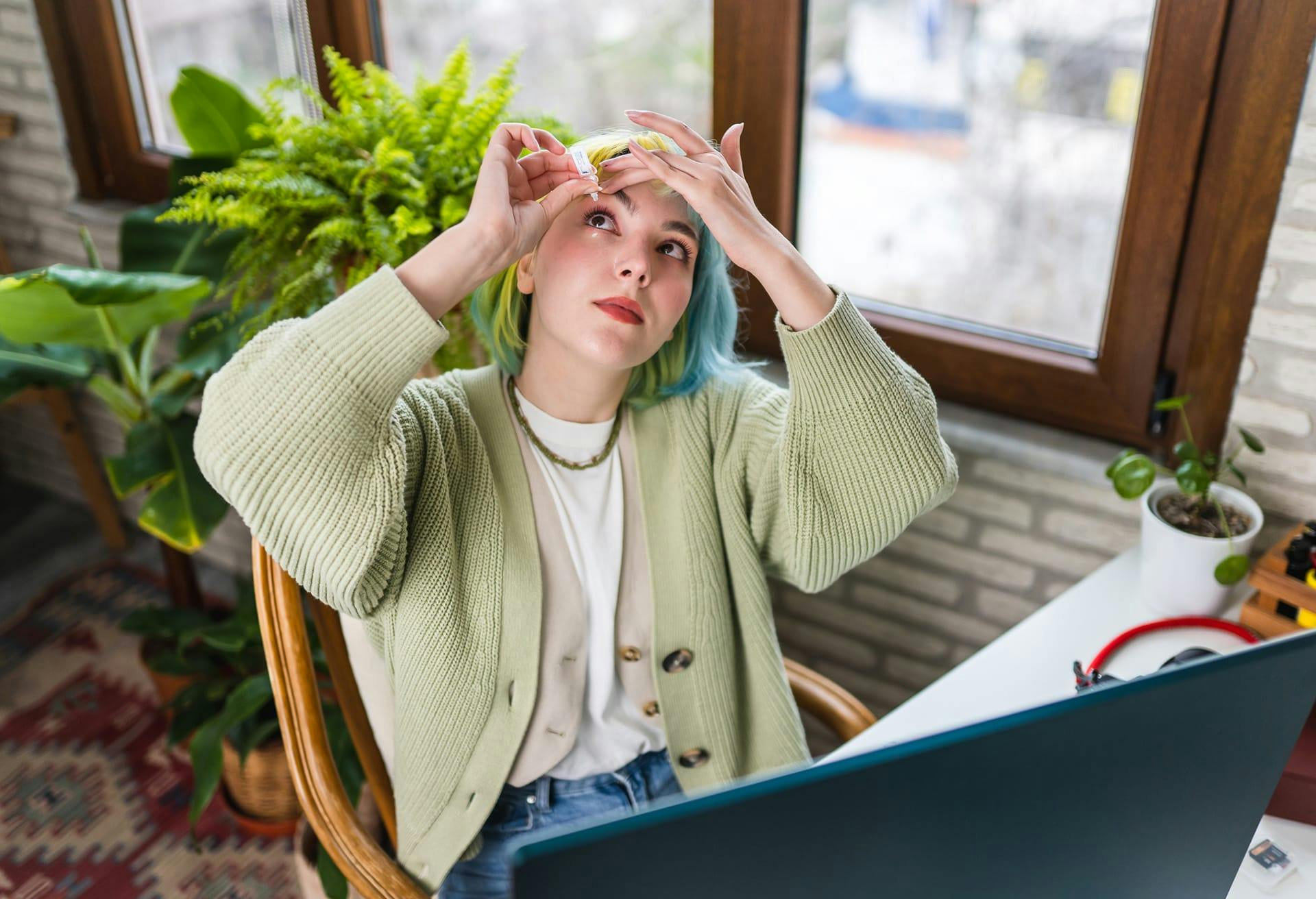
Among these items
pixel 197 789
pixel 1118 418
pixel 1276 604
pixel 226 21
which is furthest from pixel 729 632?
pixel 226 21

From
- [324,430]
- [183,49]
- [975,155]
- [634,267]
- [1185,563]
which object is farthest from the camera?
[183,49]

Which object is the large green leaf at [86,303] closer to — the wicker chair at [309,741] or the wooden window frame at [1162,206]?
the wicker chair at [309,741]

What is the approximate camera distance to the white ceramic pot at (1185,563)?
4.45 ft

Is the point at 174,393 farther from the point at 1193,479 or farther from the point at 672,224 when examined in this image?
A: the point at 1193,479

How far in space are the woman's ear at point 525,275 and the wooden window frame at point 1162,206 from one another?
2.35ft

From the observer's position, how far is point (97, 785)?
2188mm

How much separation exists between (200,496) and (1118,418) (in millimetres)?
1467

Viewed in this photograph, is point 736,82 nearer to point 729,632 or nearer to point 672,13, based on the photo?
point 672,13

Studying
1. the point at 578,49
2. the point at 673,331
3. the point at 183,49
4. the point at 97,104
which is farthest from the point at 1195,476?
the point at 97,104

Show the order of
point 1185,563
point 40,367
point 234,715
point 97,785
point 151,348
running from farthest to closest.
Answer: point 97,785, point 151,348, point 40,367, point 234,715, point 1185,563

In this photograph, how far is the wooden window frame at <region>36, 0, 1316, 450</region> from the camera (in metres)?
1.40

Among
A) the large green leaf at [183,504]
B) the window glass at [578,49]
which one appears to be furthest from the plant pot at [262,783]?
the window glass at [578,49]

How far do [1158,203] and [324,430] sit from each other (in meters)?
1.14

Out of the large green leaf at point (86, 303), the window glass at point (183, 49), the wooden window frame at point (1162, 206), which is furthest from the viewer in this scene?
the window glass at point (183, 49)
